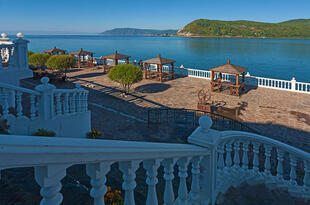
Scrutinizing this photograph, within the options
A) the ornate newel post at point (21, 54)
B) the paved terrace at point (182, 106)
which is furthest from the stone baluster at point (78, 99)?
the ornate newel post at point (21, 54)

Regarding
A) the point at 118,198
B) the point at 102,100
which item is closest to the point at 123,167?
the point at 118,198

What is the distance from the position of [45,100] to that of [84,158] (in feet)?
17.5

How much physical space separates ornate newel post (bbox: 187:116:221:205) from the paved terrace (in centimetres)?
600

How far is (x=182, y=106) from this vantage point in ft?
46.3

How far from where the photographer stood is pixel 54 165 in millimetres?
1362

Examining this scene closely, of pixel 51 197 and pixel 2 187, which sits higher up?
pixel 51 197

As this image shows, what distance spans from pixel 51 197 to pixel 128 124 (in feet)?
30.4

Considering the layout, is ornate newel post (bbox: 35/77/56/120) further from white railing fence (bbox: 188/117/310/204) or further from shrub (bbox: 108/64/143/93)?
shrub (bbox: 108/64/143/93)

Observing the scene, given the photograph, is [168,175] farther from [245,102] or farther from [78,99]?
[245,102]

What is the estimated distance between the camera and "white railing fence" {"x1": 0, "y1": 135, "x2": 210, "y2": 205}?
1.20 m

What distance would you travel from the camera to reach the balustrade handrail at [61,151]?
1168 mm

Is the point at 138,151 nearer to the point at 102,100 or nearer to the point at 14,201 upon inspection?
the point at 14,201

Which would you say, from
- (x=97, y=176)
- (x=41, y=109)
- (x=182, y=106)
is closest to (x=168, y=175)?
(x=97, y=176)

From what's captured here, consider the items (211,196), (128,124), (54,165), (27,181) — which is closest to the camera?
(54,165)
